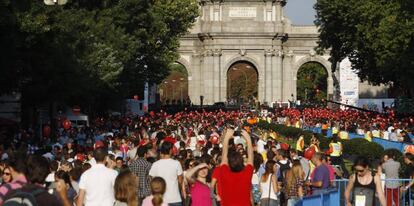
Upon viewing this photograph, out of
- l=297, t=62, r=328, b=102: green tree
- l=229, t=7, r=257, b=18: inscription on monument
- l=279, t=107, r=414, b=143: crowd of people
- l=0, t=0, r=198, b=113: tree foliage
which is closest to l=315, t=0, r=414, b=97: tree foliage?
l=279, t=107, r=414, b=143: crowd of people

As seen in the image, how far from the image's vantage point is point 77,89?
43438 mm

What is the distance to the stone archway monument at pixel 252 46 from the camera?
10400 centimetres

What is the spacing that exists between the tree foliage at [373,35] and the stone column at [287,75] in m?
32.4

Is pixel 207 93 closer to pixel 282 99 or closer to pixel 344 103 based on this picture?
pixel 282 99

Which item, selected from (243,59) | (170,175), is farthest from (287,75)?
(170,175)

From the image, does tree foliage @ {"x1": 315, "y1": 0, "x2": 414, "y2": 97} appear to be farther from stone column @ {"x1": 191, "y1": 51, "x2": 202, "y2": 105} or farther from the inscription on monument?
stone column @ {"x1": 191, "y1": 51, "x2": 202, "y2": 105}

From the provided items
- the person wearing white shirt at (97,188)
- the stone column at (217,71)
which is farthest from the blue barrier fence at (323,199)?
the stone column at (217,71)

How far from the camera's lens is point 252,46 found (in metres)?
104

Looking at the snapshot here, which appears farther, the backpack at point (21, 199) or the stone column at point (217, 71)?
the stone column at point (217, 71)

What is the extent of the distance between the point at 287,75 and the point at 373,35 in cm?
4563

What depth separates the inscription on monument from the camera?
10419 centimetres

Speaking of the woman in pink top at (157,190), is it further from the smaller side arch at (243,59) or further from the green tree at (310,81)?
the green tree at (310,81)

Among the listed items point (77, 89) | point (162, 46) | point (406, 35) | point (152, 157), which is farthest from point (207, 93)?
point (152, 157)

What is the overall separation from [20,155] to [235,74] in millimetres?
161634
